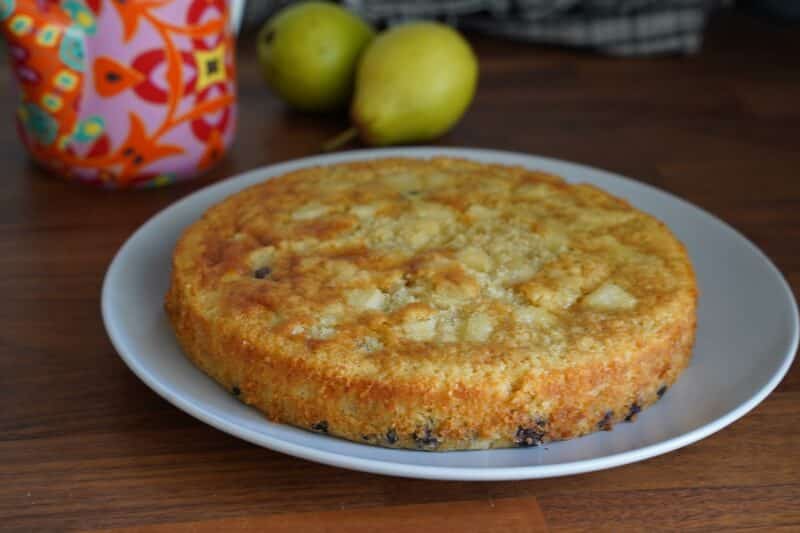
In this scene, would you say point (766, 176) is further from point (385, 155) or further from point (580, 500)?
point (580, 500)

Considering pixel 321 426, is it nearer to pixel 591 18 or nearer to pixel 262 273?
pixel 262 273

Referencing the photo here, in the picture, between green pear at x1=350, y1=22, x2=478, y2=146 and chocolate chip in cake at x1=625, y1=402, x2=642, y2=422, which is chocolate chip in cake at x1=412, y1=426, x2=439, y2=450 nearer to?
chocolate chip in cake at x1=625, y1=402, x2=642, y2=422

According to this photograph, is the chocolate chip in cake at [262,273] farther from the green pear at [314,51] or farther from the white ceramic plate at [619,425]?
the green pear at [314,51]

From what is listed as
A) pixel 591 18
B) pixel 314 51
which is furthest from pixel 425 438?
pixel 591 18

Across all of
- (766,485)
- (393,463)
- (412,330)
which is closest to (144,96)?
(412,330)

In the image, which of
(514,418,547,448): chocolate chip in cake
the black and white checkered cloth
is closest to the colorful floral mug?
the black and white checkered cloth
